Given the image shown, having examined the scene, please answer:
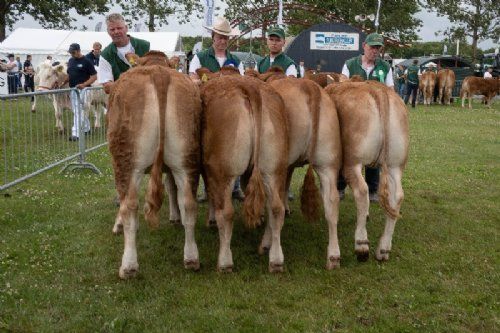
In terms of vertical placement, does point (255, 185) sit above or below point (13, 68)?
below

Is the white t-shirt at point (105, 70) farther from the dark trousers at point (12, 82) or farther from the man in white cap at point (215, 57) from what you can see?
the dark trousers at point (12, 82)

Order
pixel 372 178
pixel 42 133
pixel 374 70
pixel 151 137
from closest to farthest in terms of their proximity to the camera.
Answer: pixel 151 137 → pixel 374 70 → pixel 372 178 → pixel 42 133

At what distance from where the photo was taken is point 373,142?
15.3 feet

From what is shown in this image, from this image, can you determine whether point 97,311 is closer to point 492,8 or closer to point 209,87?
point 209,87

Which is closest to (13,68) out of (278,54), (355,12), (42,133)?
(42,133)

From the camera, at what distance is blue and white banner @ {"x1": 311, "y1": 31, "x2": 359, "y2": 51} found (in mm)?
26828

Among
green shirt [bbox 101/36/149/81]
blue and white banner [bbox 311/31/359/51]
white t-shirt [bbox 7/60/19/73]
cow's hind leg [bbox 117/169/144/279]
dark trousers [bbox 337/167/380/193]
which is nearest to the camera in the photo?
cow's hind leg [bbox 117/169/144/279]

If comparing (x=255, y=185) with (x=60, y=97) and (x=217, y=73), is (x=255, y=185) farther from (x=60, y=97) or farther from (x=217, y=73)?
(x=60, y=97)

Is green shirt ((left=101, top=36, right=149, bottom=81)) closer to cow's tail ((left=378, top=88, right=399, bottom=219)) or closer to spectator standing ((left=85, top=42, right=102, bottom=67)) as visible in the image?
cow's tail ((left=378, top=88, right=399, bottom=219))

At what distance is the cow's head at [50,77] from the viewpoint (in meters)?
14.4

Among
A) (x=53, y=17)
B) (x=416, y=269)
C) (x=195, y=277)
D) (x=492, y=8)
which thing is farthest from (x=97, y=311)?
(x=492, y=8)

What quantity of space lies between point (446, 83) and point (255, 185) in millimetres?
24410

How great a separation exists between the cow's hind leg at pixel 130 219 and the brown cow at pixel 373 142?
190 cm

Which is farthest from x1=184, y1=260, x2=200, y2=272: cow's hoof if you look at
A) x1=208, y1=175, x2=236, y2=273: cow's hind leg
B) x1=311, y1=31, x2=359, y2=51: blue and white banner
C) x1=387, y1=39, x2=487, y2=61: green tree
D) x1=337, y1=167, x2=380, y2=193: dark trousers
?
x1=387, y1=39, x2=487, y2=61: green tree
